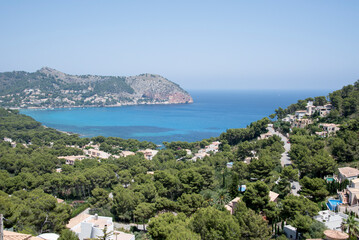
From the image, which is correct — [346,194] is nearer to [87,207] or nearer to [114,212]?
[114,212]

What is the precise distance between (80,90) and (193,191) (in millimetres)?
123734

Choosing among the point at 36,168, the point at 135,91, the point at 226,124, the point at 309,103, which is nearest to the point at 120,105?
the point at 135,91

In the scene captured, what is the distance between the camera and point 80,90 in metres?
130

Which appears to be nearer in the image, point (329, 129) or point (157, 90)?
point (329, 129)

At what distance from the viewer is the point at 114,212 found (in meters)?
14.6

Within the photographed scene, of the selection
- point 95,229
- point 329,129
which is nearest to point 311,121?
point 329,129

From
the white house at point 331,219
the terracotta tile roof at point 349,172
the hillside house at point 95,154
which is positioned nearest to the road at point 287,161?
the terracotta tile roof at point 349,172

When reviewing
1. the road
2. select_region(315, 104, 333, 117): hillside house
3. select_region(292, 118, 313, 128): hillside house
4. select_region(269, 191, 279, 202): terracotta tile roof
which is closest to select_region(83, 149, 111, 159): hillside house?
the road

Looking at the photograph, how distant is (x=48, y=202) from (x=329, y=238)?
33.8 ft

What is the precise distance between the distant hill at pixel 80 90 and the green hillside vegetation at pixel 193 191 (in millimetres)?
89530

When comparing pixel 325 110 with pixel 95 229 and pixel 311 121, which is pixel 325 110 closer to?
pixel 311 121

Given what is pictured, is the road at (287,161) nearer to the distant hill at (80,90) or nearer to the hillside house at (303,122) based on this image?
the hillside house at (303,122)

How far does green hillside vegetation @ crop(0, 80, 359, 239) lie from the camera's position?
10.1m

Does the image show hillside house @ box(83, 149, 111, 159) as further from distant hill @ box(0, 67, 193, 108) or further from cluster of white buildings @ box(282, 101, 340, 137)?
distant hill @ box(0, 67, 193, 108)
